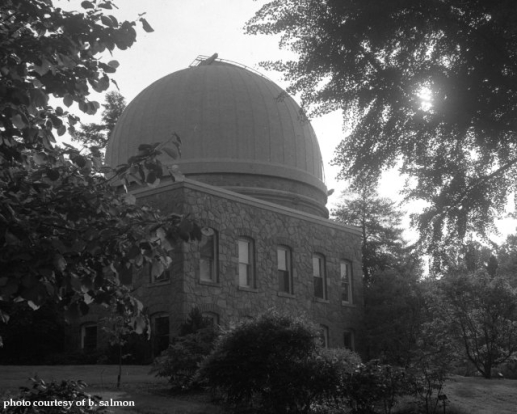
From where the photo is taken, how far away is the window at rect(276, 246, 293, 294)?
82.4ft

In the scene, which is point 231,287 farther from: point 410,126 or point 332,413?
point 410,126

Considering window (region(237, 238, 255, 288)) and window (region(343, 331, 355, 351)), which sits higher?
window (region(237, 238, 255, 288))

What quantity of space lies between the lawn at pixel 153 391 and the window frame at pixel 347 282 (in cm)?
1008

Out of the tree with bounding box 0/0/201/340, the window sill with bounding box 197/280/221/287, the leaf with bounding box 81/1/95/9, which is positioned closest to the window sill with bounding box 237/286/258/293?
the window sill with bounding box 197/280/221/287

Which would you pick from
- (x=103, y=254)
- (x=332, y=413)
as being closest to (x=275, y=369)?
(x=332, y=413)

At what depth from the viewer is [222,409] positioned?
→ 39.6ft

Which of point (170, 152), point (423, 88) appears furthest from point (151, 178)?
point (423, 88)

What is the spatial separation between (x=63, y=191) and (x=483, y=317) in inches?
632

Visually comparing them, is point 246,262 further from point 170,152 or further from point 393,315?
point 170,152

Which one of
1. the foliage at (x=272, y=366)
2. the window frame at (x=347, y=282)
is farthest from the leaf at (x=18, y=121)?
the window frame at (x=347, y=282)

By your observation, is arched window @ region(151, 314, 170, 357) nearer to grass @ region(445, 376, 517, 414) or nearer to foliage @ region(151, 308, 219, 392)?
foliage @ region(151, 308, 219, 392)

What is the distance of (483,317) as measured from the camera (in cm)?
1947

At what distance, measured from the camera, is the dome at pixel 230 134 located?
89.0 ft

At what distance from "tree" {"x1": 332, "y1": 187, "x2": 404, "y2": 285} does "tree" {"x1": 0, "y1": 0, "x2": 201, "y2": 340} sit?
3282 centimetres
